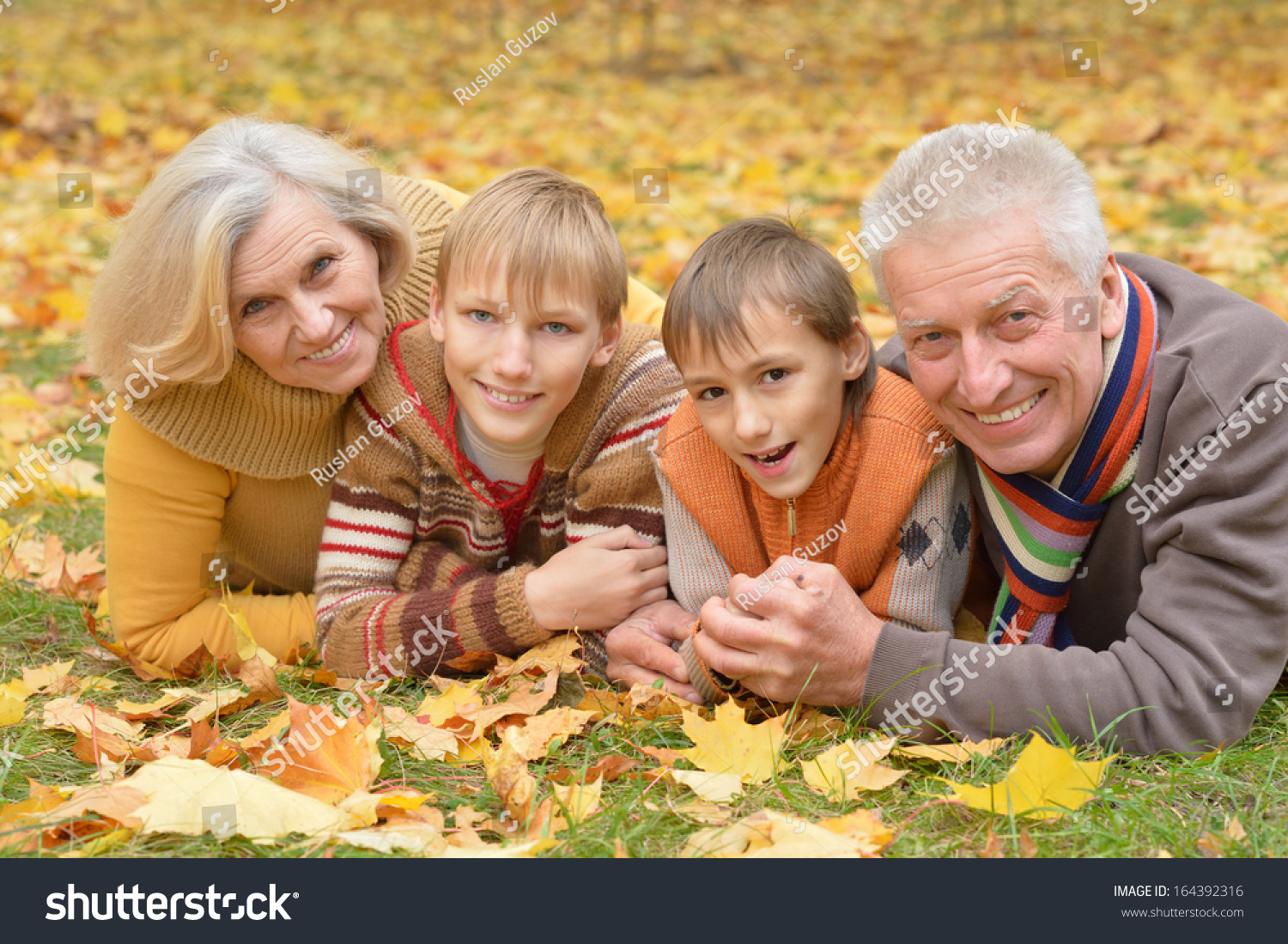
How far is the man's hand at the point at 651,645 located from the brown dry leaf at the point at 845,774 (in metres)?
0.50

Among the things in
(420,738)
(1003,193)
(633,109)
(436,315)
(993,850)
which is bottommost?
(993,850)

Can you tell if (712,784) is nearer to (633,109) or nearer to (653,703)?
(653,703)

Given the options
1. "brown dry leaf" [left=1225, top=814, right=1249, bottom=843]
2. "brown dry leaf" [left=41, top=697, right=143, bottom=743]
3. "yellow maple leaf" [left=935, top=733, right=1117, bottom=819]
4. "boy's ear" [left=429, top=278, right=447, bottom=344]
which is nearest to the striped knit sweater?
"boy's ear" [left=429, top=278, right=447, bottom=344]

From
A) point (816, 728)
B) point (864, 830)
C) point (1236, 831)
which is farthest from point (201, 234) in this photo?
point (1236, 831)

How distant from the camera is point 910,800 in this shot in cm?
220

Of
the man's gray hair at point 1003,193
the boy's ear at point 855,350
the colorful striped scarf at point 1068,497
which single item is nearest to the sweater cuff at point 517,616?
the boy's ear at point 855,350

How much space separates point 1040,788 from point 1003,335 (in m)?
0.86

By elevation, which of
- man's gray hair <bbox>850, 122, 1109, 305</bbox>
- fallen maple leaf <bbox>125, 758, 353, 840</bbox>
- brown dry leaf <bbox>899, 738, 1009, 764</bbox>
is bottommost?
fallen maple leaf <bbox>125, 758, 353, 840</bbox>

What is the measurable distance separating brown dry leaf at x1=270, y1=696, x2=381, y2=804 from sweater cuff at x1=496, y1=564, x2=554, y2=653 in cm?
56

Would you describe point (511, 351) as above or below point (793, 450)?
above

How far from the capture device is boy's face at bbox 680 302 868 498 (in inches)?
96.7

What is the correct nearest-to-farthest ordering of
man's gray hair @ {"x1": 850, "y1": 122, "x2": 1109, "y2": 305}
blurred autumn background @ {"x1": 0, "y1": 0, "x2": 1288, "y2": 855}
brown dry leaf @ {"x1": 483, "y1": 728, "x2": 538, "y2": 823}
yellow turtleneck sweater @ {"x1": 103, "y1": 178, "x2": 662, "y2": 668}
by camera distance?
brown dry leaf @ {"x1": 483, "y1": 728, "x2": 538, "y2": 823} → man's gray hair @ {"x1": 850, "y1": 122, "x2": 1109, "y2": 305} → yellow turtleneck sweater @ {"x1": 103, "y1": 178, "x2": 662, "y2": 668} → blurred autumn background @ {"x1": 0, "y1": 0, "x2": 1288, "y2": 855}

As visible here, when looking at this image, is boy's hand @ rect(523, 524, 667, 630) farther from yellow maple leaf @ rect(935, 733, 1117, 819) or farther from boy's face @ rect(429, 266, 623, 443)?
yellow maple leaf @ rect(935, 733, 1117, 819)
